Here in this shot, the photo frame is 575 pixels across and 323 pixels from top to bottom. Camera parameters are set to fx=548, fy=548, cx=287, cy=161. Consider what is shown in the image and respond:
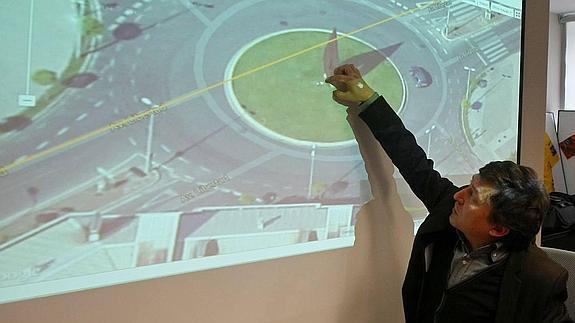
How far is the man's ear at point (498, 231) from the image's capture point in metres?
1.42

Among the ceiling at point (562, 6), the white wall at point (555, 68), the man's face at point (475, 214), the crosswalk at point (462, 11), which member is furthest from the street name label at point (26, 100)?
the white wall at point (555, 68)

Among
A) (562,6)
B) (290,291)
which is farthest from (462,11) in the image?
(562,6)

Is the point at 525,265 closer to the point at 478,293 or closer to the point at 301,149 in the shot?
the point at 478,293

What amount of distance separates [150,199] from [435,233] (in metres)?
0.86

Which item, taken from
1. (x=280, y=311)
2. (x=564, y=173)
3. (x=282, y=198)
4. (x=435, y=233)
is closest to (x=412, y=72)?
(x=435, y=233)

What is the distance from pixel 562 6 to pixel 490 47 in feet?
10.3

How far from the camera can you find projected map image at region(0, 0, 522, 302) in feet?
3.27

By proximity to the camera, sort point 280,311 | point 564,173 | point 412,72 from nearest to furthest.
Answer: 1. point 280,311
2. point 412,72
3. point 564,173

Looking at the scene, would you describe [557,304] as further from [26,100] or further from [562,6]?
[562,6]

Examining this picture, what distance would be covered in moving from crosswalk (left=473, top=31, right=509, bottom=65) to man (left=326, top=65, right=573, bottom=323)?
594mm

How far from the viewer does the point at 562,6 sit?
461cm

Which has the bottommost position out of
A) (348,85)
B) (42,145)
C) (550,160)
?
(42,145)

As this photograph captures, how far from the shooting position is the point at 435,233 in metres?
1.60

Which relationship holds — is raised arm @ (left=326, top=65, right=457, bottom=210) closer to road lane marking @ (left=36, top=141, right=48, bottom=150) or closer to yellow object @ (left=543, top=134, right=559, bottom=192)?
road lane marking @ (left=36, top=141, right=48, bottom=150)
